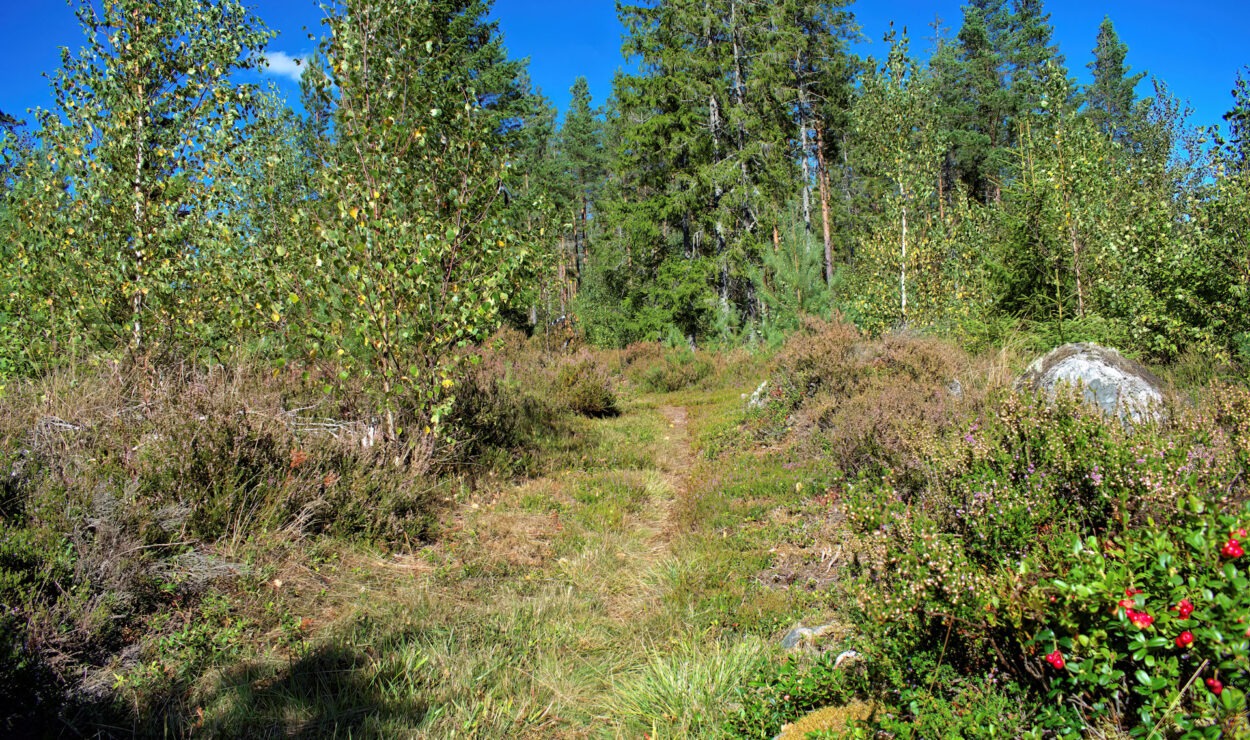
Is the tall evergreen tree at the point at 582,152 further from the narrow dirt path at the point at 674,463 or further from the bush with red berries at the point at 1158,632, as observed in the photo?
the bush with red berries at the point at 1158,632

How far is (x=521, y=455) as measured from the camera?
317 inches

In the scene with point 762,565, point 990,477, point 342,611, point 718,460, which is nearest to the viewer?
point 990,477

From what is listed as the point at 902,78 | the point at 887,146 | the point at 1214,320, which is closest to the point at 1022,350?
the point at 1214,320

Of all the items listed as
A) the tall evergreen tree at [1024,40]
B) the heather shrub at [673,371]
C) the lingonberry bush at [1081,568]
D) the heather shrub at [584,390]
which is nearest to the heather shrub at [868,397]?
the lingonberry bush at [1081,568]

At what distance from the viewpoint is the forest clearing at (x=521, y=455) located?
9.10 ft

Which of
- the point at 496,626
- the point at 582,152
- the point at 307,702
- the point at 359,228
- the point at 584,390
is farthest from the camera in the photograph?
the point at 582,152

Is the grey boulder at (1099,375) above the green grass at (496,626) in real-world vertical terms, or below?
above

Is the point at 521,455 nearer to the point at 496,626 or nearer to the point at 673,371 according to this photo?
the point at 496,626

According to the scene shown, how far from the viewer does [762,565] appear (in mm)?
5090

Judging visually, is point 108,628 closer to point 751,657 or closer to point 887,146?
point 751,657

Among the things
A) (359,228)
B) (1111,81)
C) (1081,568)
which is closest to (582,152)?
(1111,81)

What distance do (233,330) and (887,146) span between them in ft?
40.6

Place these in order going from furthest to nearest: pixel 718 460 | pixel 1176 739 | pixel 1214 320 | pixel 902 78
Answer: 1. pixel 902 78
2. pixel 718 460
3. pixel 1214 320
4. pixel 1176 739

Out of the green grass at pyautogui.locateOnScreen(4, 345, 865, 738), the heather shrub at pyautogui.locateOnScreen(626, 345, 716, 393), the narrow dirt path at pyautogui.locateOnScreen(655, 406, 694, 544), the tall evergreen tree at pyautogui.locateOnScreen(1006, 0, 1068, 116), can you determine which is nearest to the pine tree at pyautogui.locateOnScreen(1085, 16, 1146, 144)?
the tall evergreen tree at pyautogui.locateOnScreen(1006, 0, 1068, 116)
